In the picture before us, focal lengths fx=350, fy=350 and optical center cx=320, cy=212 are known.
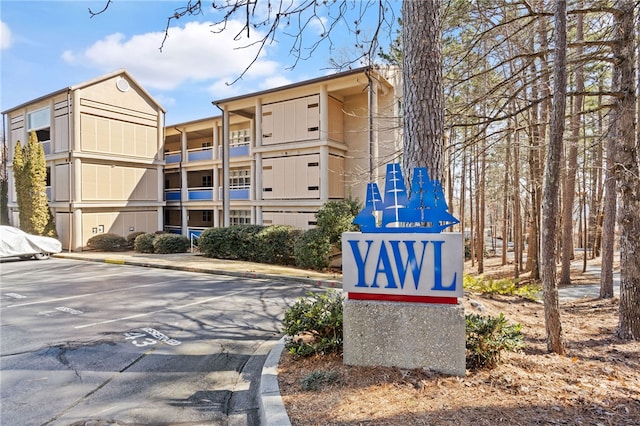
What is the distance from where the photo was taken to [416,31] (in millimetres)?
4309

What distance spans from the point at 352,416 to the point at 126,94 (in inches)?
999

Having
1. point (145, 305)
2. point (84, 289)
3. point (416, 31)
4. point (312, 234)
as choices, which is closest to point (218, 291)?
point (145, 305)

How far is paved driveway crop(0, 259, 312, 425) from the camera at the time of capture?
139 inches

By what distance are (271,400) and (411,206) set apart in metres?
2.45

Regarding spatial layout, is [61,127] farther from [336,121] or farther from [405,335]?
[405,335]

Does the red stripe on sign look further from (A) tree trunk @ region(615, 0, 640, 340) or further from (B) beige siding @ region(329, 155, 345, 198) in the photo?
(B) beige siding @ region(329, 155, 345, 198)

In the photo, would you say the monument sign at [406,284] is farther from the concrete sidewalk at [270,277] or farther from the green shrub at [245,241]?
the green shrub at [245,241]

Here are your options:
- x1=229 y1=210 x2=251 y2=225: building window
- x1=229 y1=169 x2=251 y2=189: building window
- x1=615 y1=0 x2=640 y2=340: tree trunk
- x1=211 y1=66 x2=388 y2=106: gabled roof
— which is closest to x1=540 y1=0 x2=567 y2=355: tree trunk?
x1=615 y1=0 x2=640 y2=340: tree trunk

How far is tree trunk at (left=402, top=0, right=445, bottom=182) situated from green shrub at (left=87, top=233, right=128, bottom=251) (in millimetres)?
20987

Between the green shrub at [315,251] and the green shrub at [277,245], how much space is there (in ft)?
3.34

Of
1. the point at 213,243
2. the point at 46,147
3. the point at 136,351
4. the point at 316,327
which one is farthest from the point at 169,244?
the point at 316,327

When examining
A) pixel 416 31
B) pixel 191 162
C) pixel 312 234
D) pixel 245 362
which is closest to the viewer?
pixel 416 31

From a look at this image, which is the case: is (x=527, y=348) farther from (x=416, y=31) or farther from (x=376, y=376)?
(x=416, y=31)

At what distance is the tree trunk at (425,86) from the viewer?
428 cm
